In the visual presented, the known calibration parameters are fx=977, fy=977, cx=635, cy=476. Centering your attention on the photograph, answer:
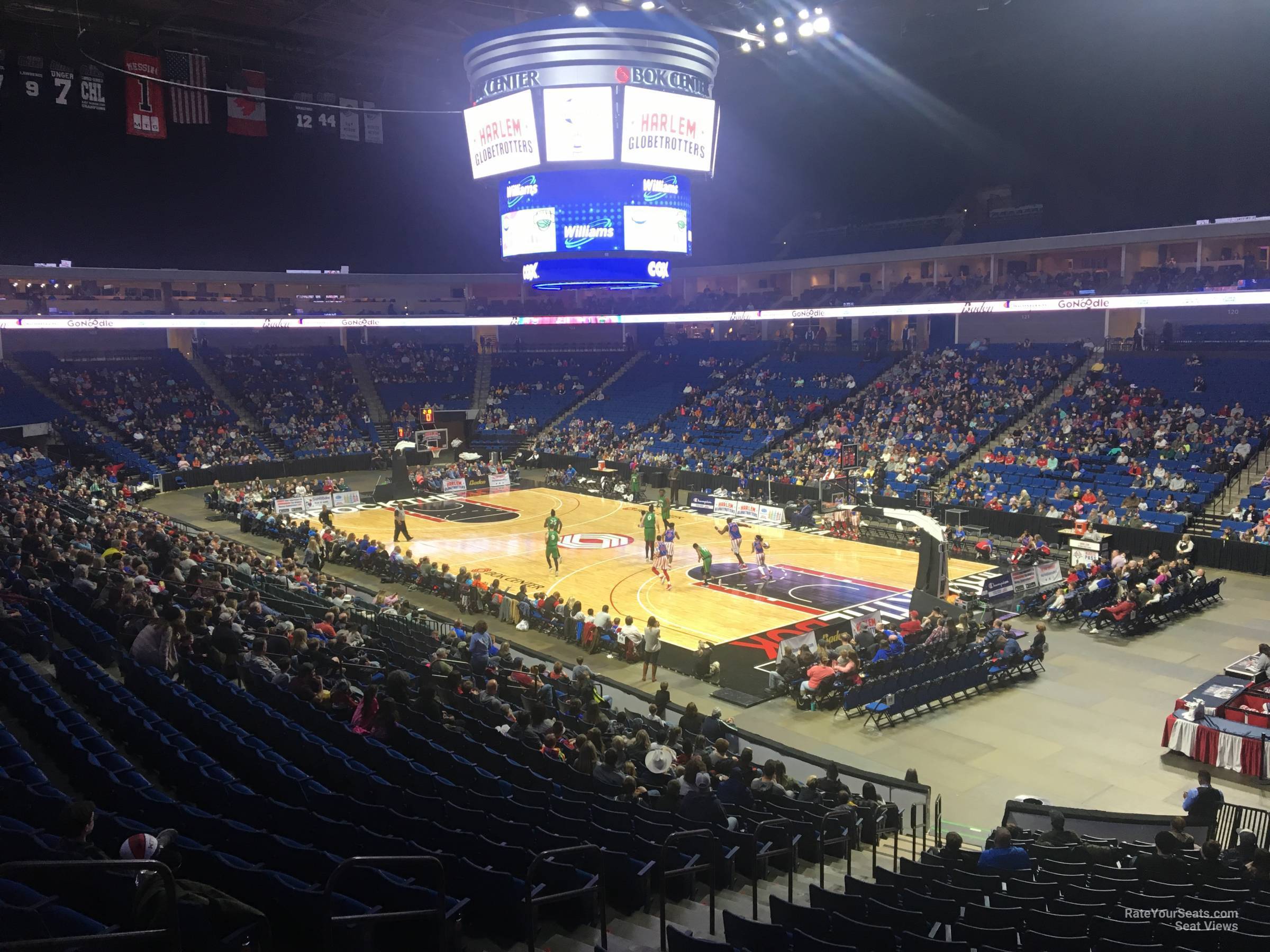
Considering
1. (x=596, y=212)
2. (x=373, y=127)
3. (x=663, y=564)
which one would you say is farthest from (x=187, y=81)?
(x=663, y=564)

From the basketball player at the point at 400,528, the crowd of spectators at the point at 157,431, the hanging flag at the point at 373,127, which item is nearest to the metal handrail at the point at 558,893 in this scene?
the basketball player at the point at 400,528

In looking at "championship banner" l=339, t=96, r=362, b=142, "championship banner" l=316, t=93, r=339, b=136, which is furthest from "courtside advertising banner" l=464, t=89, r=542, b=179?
"championship banner" l=339, t=96, r=362, b=142

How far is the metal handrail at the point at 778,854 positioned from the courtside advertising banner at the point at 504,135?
20.1 meters

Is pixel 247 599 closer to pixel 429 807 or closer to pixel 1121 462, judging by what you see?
pixel 429 807

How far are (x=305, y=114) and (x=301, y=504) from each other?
20.9 meters

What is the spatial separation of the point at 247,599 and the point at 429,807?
32.4 ft

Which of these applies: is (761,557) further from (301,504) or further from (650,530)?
(301,504)

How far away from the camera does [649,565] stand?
3003 centimetres

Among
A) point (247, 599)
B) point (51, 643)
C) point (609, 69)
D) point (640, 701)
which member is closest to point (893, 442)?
point (609, 69)

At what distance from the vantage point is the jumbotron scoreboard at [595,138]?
25312 millimetres

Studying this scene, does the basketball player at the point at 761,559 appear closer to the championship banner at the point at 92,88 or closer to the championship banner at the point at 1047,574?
the championship banner at the point at 1047,574

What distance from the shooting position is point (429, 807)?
27.6 feet

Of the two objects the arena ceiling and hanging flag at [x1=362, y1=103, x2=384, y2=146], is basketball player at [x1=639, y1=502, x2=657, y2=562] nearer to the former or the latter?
the arena ceiling

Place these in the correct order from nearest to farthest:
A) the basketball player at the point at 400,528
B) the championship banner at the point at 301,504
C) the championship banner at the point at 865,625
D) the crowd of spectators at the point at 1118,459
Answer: the championship banner at the point at 865,625, the crowd of spectators at the point at 1118,459, the basketball player at the point at 400,528, the championship banner at the point at 301,504
